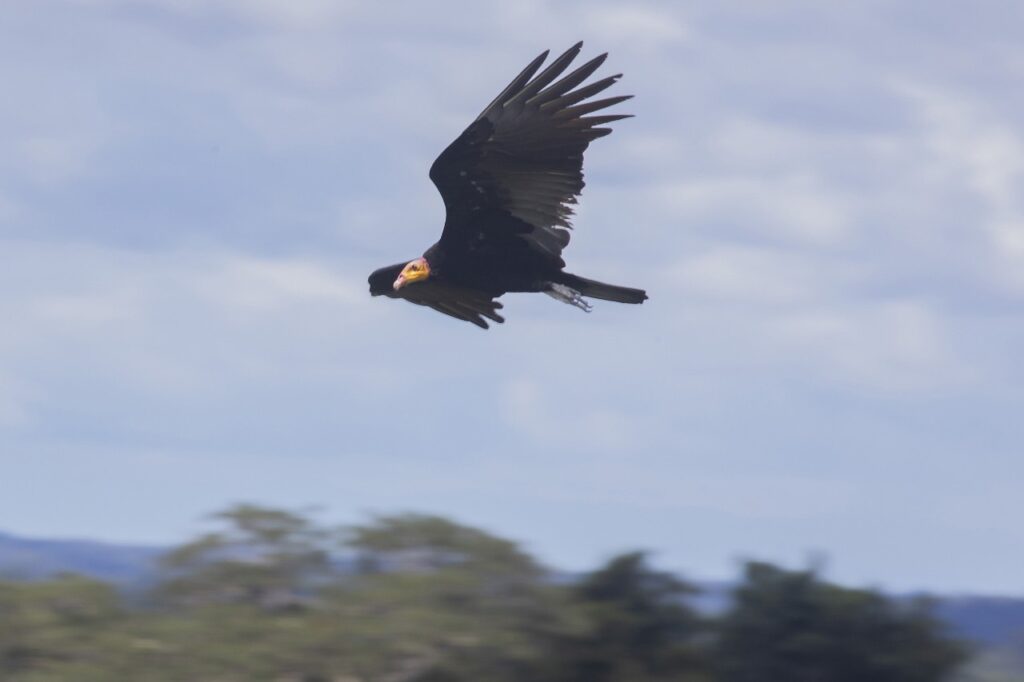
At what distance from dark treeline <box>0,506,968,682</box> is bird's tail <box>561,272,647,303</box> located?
22.9ft

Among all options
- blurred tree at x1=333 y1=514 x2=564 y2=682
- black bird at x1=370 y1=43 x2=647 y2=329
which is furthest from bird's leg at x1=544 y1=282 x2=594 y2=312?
blurred tree at x1=333 y1=514 x2=564 y2=682

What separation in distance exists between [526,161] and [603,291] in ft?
4.56

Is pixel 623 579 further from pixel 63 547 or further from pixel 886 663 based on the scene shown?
pixel 63 547

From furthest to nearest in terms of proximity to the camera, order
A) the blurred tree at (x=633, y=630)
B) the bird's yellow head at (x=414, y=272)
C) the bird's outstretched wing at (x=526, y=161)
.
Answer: the blurred tree at (x=633, y=630), the bird's yellow head at (x=414, y=272), the bird's outstretched wing at (x=526, y=161)

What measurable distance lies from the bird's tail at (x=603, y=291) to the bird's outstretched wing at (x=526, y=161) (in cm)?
29

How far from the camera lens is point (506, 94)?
13.8 metres

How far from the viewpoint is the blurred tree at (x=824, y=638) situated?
72.9 ft

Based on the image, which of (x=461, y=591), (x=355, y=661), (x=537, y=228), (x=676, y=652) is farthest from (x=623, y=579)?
(x=537, y=228)

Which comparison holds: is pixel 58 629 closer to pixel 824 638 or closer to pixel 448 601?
pixel 448 601

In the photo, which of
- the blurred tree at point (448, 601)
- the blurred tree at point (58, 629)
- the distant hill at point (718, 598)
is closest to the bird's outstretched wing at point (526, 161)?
the blurred tree at point (448, 601)

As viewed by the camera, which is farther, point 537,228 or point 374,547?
point 374,547

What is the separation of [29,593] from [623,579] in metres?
8.06

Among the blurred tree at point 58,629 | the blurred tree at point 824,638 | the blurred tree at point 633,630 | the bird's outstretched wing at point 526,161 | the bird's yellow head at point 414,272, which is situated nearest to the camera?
the bird's outstretched wing at point 526,161

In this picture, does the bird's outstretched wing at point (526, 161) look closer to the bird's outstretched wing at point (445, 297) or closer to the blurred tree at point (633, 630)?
the bird's outstretched wing at point (445, 297)
